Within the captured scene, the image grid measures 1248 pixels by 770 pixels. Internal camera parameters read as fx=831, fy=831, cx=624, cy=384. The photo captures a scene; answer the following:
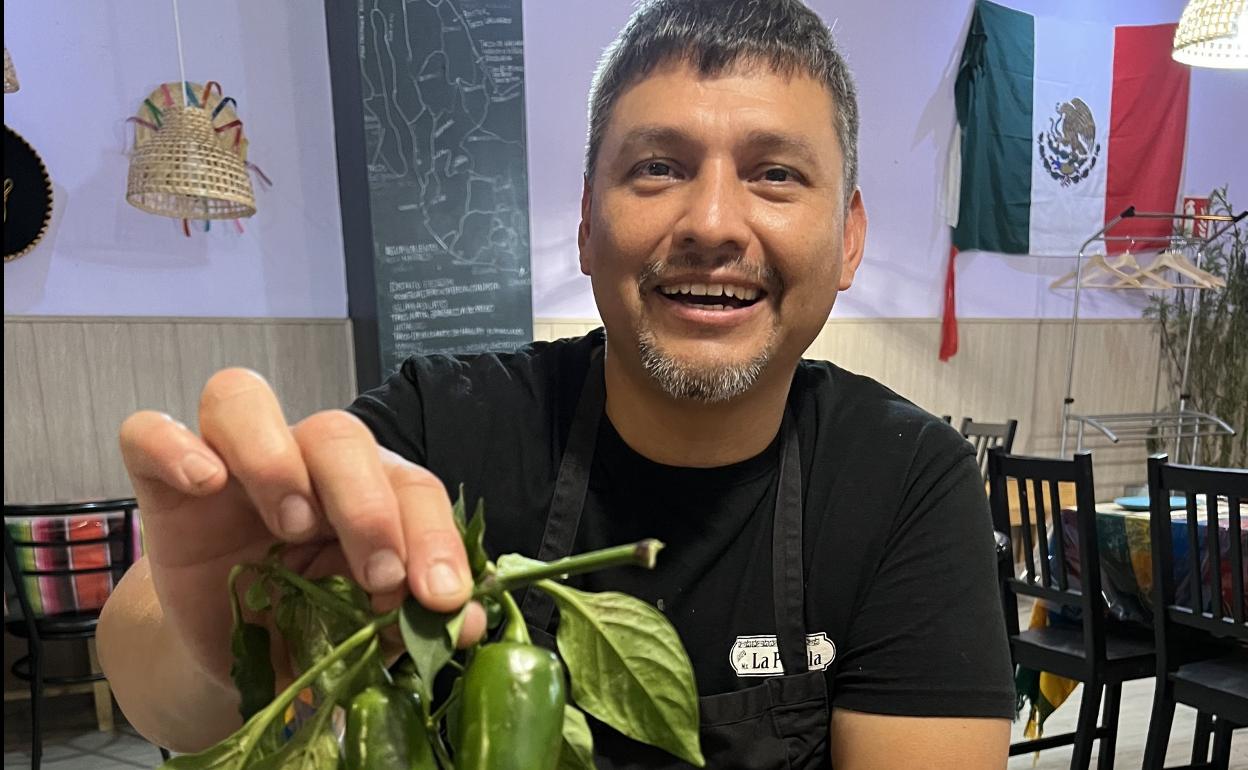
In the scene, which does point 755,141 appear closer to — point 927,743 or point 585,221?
point 585,221

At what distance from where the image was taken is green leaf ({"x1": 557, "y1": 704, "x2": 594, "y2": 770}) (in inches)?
16.6

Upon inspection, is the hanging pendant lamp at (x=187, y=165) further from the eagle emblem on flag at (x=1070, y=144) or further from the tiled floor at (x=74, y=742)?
the eagle emblem on flag at (x=1070, y=144)

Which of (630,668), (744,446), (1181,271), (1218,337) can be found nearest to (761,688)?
(744,446)

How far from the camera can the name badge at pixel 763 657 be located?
91 cm

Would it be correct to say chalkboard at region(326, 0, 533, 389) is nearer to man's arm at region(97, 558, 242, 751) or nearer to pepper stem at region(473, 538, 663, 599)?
man's arm at region(97, 558, 242, 751)

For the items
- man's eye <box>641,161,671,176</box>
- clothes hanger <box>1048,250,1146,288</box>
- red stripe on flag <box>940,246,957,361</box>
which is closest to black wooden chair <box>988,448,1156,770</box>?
man's eye <box>641,161,671,176</box>

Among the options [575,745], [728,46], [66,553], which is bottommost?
[66,553]

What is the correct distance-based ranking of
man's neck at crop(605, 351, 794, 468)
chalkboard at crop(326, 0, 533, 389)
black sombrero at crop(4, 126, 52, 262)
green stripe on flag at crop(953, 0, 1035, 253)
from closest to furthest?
1. man's neck at crop(605, 351, 794, 468)
2. black sombrero at crop(4, 126, 52, 262)
3. chalkboard at crop(326, 0, 533, 389)
4. green stripe on flag at crop(953, 0, 1035, 253)

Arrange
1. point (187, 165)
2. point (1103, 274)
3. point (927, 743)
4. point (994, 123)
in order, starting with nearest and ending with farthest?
point (927, 743) → point (187, 165) → point (994, 123) → point (1103, 274)

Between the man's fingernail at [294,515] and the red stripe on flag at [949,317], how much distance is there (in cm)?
430

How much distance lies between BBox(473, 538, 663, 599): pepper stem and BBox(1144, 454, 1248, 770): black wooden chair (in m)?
1.76

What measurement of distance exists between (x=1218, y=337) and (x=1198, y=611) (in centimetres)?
351

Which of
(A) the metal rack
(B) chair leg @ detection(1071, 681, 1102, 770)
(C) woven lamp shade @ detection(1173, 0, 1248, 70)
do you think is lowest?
(B) chair leg @ detection(1071, 681, 1102, 770)

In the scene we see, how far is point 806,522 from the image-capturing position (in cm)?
96
